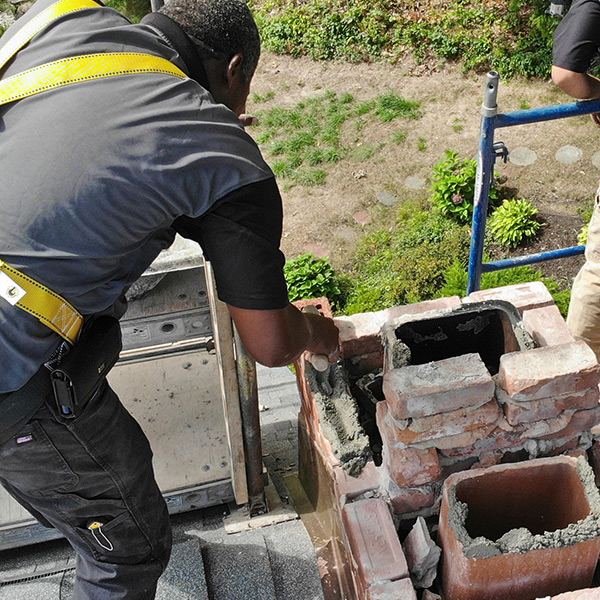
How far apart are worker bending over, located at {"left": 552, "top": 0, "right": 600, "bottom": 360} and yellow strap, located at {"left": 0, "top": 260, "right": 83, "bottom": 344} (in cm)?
268

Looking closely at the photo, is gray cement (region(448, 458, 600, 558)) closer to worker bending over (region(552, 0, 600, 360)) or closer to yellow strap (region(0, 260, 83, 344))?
yellow strap (region(0, 260, 83, 344))

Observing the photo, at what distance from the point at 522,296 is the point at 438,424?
90 centimetres

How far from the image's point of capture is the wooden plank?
2.83 m

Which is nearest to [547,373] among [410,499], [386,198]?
[410,499]

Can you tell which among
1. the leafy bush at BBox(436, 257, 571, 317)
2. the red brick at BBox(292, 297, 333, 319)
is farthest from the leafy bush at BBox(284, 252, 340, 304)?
the red brick at BBox(292, 297, 333, 319)

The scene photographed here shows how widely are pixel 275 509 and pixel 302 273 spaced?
2.14 m

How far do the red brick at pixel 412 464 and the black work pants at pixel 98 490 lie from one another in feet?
3.26

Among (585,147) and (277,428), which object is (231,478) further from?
(585,147)

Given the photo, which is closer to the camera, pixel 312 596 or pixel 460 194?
pixel 312 596

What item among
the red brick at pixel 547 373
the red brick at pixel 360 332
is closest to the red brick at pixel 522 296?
the red brick at pixel 360 332

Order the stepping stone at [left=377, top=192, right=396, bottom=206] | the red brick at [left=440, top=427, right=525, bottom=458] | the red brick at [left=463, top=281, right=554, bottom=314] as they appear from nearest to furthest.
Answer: the red brick at [left=440, top=427, right=525, bottom=458], the red brick at [left=463, top=281, right=554, bottom=314], the stepping stone at [left=377, top=192, right=396, bottom=206]

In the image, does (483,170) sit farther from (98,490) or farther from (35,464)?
(35,464)

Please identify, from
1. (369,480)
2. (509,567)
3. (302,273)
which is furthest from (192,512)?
(302,273)

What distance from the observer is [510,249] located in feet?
18.5
